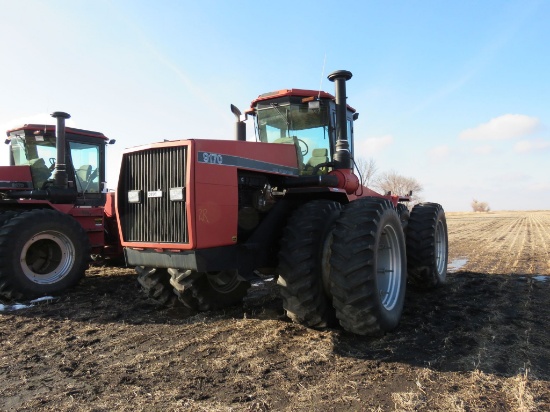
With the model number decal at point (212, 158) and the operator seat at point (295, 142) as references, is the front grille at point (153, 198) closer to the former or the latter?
the model number decal at point (212, 158)

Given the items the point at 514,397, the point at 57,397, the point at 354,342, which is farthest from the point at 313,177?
the point at 57,397

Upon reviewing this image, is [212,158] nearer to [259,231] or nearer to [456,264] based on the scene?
[259,231]

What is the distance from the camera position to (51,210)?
6.57 m

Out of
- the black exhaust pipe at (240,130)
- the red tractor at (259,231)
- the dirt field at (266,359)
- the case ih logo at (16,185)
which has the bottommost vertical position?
the dirt field at (266,359)

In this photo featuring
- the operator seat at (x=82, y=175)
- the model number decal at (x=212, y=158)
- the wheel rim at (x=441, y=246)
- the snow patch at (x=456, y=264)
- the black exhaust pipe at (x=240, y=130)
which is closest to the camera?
the model number decal at (x=212, y=158)

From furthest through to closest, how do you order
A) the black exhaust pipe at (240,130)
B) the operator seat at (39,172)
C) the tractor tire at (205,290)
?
the operator seat at (39,172) → the black exhaust pipe at (240,130) → the tractor tire at (205,290)

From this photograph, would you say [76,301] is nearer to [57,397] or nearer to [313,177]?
[57,397]

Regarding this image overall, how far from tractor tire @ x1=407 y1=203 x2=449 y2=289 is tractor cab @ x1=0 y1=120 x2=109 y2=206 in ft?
21.0

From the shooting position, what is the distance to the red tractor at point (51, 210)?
6.01m

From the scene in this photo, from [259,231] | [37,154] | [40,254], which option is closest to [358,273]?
[259,231]

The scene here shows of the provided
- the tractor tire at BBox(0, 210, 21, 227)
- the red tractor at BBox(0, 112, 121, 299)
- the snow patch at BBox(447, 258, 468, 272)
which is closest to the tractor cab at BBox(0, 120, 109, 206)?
the red tractor at BBox(0, 112, 121, 299)

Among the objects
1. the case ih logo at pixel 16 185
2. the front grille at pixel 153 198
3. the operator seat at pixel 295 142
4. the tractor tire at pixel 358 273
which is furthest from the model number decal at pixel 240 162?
the case ih logo at pixel 16 185

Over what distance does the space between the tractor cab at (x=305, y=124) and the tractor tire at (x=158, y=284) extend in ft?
7.24

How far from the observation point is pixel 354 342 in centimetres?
387
